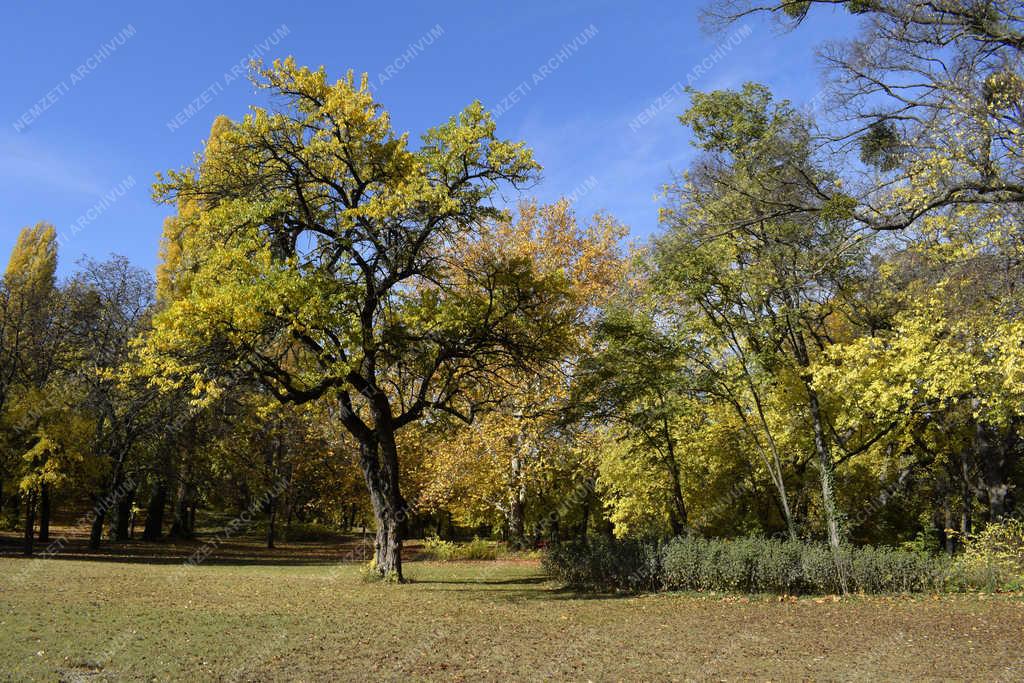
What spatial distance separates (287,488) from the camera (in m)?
32.9

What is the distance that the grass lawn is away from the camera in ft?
24.7

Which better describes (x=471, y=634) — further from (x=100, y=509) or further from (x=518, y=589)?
(x=100, y=509)

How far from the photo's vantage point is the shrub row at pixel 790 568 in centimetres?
1412

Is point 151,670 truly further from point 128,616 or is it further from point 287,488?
point 287,488

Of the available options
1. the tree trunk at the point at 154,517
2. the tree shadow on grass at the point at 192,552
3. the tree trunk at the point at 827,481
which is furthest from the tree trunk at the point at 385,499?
the tree trunk at the point at 154,517

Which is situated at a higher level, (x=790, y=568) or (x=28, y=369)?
(x=28, y=369)

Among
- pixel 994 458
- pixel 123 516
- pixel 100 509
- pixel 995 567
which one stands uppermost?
pixel 994 458

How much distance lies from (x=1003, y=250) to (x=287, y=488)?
100 ft

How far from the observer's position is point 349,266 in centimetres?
1584

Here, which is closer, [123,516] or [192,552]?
[192,552]

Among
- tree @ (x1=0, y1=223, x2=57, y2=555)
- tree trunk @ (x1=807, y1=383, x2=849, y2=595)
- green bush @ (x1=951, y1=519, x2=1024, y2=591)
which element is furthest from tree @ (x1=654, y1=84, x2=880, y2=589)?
tree @ (x1=0, y1=223, x2=57, y2=555)

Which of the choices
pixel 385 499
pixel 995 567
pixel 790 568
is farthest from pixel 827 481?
pixel 385 499

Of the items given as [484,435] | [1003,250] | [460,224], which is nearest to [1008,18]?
[1003,250]

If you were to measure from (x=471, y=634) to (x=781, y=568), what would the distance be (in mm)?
7755
